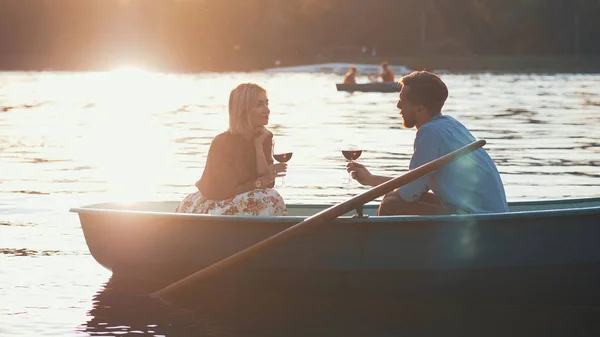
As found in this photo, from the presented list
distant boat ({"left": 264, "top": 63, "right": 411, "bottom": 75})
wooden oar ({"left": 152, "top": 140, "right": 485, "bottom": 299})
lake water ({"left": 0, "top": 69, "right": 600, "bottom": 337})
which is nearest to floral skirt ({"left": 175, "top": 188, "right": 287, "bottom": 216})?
wooden oar ({"left": 152, "top": 140, "right": 485, "bottom": 299})

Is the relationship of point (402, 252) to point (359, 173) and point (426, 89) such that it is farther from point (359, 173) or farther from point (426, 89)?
point (426, 89)

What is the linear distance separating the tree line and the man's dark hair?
93514 millimetres

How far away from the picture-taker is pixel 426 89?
9477 mm

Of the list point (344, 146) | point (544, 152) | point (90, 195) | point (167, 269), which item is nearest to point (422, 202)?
point (344, 146)

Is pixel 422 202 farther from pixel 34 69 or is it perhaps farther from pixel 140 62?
pixel 140 62

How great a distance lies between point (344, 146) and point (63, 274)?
8.87 ft

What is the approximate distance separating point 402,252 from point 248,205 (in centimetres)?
124

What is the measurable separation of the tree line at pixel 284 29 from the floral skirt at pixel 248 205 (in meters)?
92.7

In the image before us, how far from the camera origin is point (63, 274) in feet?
36.4

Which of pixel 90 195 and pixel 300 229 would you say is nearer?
pixel 300 229

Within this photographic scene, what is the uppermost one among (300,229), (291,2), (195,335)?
(291,2)

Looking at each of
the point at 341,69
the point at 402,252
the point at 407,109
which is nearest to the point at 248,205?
the point at 402,252

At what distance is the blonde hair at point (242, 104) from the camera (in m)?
9.74

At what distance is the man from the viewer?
9.50 m
